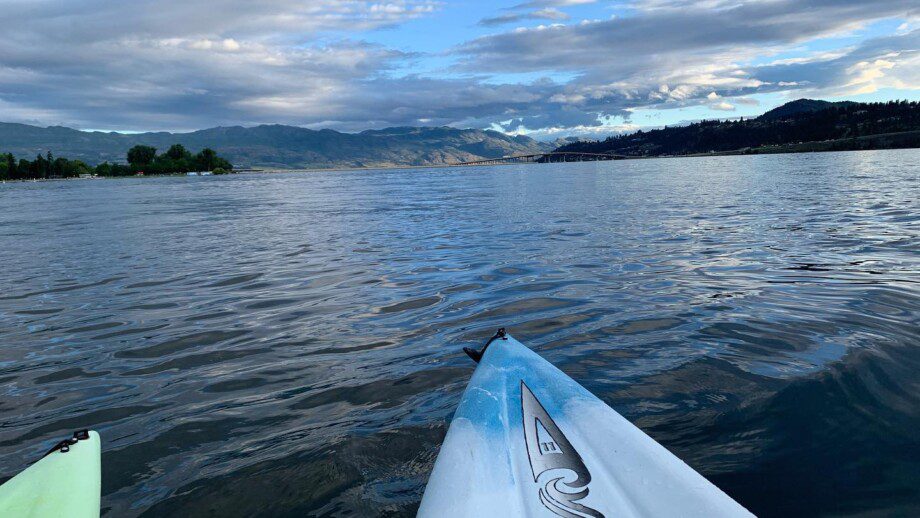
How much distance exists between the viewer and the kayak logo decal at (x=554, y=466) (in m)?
3.94

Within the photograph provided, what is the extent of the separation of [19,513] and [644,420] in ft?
20.1

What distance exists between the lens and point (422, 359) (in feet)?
29.3

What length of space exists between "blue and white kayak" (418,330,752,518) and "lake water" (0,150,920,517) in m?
0.99

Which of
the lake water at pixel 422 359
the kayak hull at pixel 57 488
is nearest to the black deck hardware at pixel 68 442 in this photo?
the kayak hull at pixel 57 488

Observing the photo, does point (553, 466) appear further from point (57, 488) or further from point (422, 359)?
point (422, 359)

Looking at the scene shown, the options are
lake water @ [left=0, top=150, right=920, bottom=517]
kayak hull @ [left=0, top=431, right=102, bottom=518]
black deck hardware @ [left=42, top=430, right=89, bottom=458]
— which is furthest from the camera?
lake water @ [left=0, top=150, right=920, bottom=517]

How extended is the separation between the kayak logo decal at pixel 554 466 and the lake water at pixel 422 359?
4.47 ft

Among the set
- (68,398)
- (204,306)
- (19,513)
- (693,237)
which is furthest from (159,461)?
(693,237)

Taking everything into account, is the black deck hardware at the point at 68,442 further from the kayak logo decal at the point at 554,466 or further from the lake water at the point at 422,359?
the kayak logo decal at the point at 554,466

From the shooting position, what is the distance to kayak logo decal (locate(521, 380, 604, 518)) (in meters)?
3.94

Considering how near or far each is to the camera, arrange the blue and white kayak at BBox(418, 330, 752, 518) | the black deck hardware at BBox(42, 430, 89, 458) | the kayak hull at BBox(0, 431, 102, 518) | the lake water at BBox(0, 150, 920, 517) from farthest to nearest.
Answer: the lake water at BBox(0, 150, 920, 517), the black deck hardware at BBox(42, 430, 89, 458), the kayak hull at BBox(0, 431, 102, 518), the blue and white kayak at BBox(418, 330, 752, 518)

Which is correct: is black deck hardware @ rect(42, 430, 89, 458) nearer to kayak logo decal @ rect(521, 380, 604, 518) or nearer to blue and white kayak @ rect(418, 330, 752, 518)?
blue and white kayak @ rect(418, 330, 752, 518)

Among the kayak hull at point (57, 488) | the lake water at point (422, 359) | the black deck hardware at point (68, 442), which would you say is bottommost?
the lake water at point (422, 359)

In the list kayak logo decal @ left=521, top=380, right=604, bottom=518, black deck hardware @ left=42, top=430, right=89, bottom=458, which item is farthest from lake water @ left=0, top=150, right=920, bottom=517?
kayak logo decal @ left=521, top=380, right=604, bottom=518
